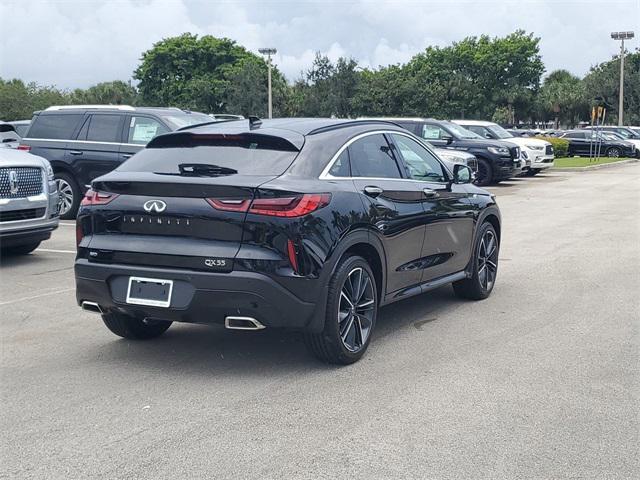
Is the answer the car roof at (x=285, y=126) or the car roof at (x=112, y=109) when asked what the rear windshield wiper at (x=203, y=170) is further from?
the car roof at (x=112, y=109)

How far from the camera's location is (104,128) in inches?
547

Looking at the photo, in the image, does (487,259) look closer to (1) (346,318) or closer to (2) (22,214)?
(1) (346,318)

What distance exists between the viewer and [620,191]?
837 inches

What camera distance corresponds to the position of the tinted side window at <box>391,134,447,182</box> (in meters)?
6.71

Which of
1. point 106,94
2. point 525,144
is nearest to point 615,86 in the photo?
point 525,144

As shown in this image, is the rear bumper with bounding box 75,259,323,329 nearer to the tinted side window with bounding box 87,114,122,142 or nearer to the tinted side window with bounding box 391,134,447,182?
the tinted side window with bounding box 391,134,447,182

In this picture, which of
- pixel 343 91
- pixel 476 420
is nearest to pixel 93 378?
pixel 476 420

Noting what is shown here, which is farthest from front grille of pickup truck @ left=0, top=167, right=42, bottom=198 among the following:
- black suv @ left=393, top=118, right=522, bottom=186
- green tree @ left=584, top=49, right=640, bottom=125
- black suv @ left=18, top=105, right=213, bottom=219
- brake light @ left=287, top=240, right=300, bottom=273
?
green tree @ left=584, top=49, right=640, bottom=125

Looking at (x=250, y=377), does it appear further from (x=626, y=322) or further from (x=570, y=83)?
(x=570, y=83)

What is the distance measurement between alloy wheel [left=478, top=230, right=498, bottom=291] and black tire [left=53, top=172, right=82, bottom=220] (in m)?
8.29

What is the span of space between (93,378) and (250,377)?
1.04 metres

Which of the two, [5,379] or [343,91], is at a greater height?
[343,91]

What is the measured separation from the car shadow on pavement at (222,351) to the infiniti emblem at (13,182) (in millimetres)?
3923

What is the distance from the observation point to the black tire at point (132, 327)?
6.06m
